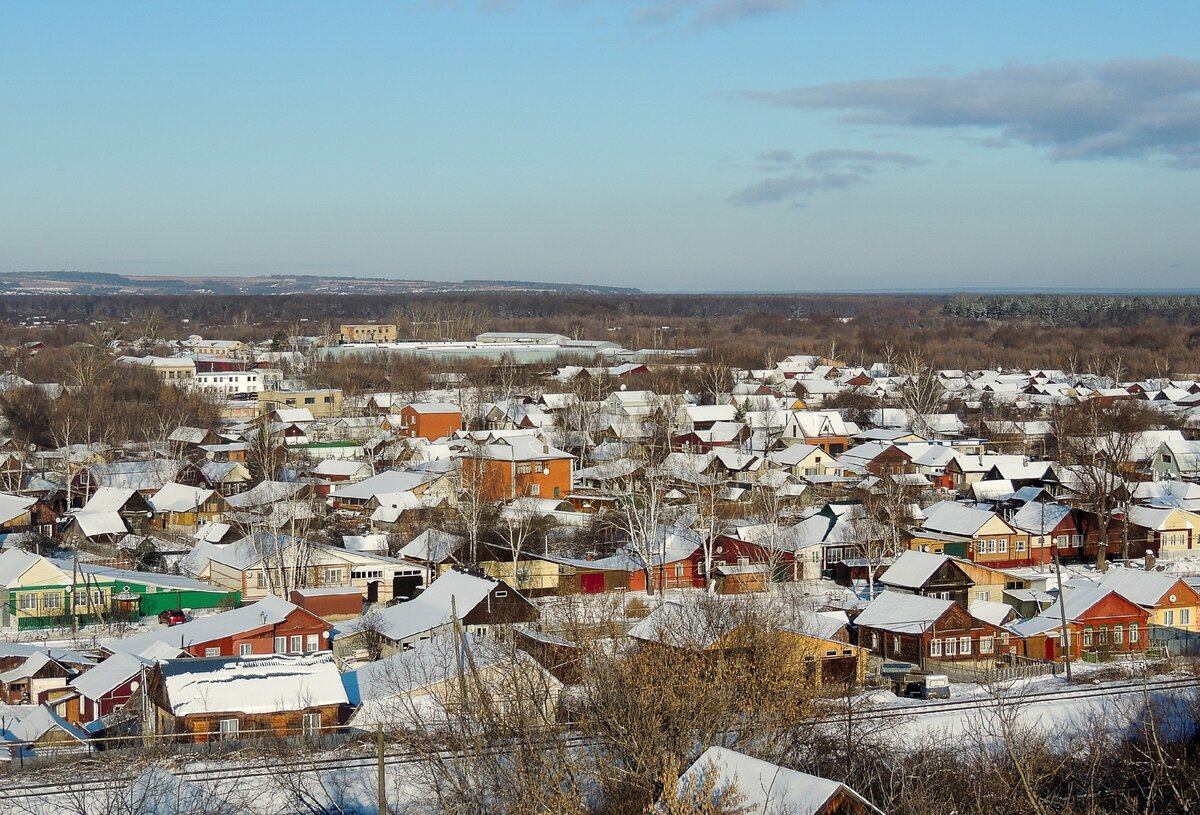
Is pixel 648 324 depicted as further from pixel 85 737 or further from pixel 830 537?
pixel 85 737

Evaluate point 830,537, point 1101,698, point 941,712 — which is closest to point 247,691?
point 941,712

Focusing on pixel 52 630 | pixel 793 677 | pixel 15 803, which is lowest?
pixel 52 630

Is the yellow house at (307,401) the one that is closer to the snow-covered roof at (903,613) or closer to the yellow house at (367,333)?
the snow-covered roof at (903,613)

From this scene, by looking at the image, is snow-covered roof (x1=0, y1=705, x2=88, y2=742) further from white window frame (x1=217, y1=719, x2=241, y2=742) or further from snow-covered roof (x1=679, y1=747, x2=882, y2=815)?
snow-covered roof (x1=679, y1=747, x2=882, y2=815)

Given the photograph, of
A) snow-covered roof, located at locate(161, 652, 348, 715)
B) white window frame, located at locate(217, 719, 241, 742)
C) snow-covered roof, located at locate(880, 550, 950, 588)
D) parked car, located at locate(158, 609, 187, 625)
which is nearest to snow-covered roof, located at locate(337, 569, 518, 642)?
parked car, located at locate(158, 609, 187, 625)

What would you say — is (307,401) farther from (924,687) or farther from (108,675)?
(924,687)

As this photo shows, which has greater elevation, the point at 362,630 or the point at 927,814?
the point at 927,814
